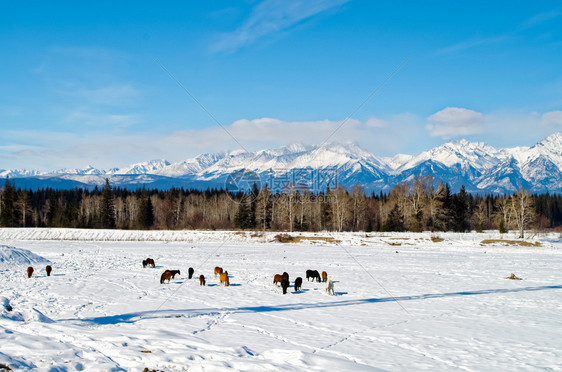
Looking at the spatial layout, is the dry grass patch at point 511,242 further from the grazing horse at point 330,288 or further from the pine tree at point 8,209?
the pine tree at point 8,209

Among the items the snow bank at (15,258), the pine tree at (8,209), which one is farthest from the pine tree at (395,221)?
the pine tree at (8,209)

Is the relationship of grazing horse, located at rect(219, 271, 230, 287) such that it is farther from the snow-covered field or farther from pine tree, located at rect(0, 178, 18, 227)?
pine tree, located at rect(0, 178, 18, 227)

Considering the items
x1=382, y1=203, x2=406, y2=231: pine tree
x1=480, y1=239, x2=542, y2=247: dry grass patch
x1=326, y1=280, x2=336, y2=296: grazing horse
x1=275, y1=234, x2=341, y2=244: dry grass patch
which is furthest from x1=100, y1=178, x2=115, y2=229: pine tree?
x1=326, y1=280, x2=336, y2=296: grazing horse

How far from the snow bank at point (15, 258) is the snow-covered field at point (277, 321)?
400 mm

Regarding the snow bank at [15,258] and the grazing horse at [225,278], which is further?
the snow bank at [15,258]

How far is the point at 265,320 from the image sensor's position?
522 inches

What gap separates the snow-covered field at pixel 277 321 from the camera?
884cm

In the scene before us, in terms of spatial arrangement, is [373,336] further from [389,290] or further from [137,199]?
[137,199]

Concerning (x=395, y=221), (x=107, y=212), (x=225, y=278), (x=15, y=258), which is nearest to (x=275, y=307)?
(x=225, y=278)

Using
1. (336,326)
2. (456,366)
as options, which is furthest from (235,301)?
(456,366)

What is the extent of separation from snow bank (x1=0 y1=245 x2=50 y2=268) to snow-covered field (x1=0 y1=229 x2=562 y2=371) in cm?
40

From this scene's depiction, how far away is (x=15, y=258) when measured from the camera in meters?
28.0

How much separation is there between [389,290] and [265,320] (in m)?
8.94

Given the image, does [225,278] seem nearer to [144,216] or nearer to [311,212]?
[311,212]
